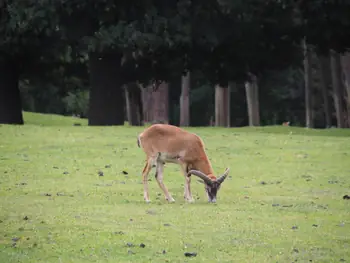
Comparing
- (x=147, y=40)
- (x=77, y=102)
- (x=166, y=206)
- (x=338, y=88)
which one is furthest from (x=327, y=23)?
(x=77, y=102)

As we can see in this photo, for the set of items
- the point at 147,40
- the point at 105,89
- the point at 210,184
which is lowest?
the point at 210,184

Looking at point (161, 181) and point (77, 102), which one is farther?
point (77, 102)

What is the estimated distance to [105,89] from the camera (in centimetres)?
3925

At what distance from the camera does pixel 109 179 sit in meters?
20.3

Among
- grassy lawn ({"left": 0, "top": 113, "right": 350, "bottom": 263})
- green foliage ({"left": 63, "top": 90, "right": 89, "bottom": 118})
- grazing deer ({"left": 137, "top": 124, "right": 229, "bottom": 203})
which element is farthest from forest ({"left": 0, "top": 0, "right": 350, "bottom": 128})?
green foliage ({"left": 63, "top": 90, "right": 89, "bottom": 118})

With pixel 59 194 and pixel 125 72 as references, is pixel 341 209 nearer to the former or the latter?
pixel 59 194

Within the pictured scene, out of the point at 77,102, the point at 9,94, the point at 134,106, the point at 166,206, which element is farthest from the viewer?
the point at 77,102

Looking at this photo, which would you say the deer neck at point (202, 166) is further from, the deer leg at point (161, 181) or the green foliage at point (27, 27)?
the green foliage at point (27, 27)

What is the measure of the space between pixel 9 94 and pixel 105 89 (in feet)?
18.3

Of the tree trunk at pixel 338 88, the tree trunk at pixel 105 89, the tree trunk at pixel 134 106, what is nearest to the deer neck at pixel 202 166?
the tree trunk at pixel 105 89

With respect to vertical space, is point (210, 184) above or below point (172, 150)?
below

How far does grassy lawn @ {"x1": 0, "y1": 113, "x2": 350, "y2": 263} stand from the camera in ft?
37.3

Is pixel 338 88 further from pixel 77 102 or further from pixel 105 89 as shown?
pixel 77 102

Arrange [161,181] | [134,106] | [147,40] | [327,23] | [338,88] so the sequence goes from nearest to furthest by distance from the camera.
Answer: [161,181], [147,40], [327,23], [338,88], [134,106]
